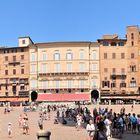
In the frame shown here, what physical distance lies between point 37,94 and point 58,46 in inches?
377

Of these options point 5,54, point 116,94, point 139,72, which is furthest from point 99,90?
point 5,54

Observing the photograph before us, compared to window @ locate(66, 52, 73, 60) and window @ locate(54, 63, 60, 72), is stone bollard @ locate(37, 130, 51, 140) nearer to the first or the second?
window @ locate(66, 52, 73, 60)

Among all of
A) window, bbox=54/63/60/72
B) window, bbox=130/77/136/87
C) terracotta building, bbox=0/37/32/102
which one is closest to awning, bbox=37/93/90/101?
terracotta building, bbox=0/37/32/102

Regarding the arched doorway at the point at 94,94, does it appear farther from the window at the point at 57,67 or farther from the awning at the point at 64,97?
the window at the point at 57,67

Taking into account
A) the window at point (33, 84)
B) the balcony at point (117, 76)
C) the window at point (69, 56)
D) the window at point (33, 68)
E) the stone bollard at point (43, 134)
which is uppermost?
the window at point (69, 56)

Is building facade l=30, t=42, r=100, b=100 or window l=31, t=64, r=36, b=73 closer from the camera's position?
building facade l=30, t=42, r=100, b=100

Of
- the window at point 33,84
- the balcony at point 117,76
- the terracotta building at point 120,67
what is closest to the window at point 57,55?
the window at point 33,84

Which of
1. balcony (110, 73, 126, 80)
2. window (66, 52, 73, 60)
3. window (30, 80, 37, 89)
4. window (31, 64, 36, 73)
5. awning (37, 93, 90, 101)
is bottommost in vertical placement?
awning (37, 93, 90, 101)

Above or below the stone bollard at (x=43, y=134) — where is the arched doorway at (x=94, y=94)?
above

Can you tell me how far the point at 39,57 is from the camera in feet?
252

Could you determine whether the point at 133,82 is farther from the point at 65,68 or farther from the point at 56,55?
the point at 56,55

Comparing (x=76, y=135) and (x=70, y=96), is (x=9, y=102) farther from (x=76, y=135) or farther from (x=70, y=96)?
(x=76, y=135)

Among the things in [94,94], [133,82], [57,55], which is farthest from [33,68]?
[133,82]

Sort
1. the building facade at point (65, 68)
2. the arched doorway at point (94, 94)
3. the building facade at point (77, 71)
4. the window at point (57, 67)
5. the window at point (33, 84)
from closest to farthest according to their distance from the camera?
the building facade at point (77, 71) → the arched doorway at point (94, 94) → the building facade at point (65, 68) → the window at point (57, 67) → the window at point (33, 84)
